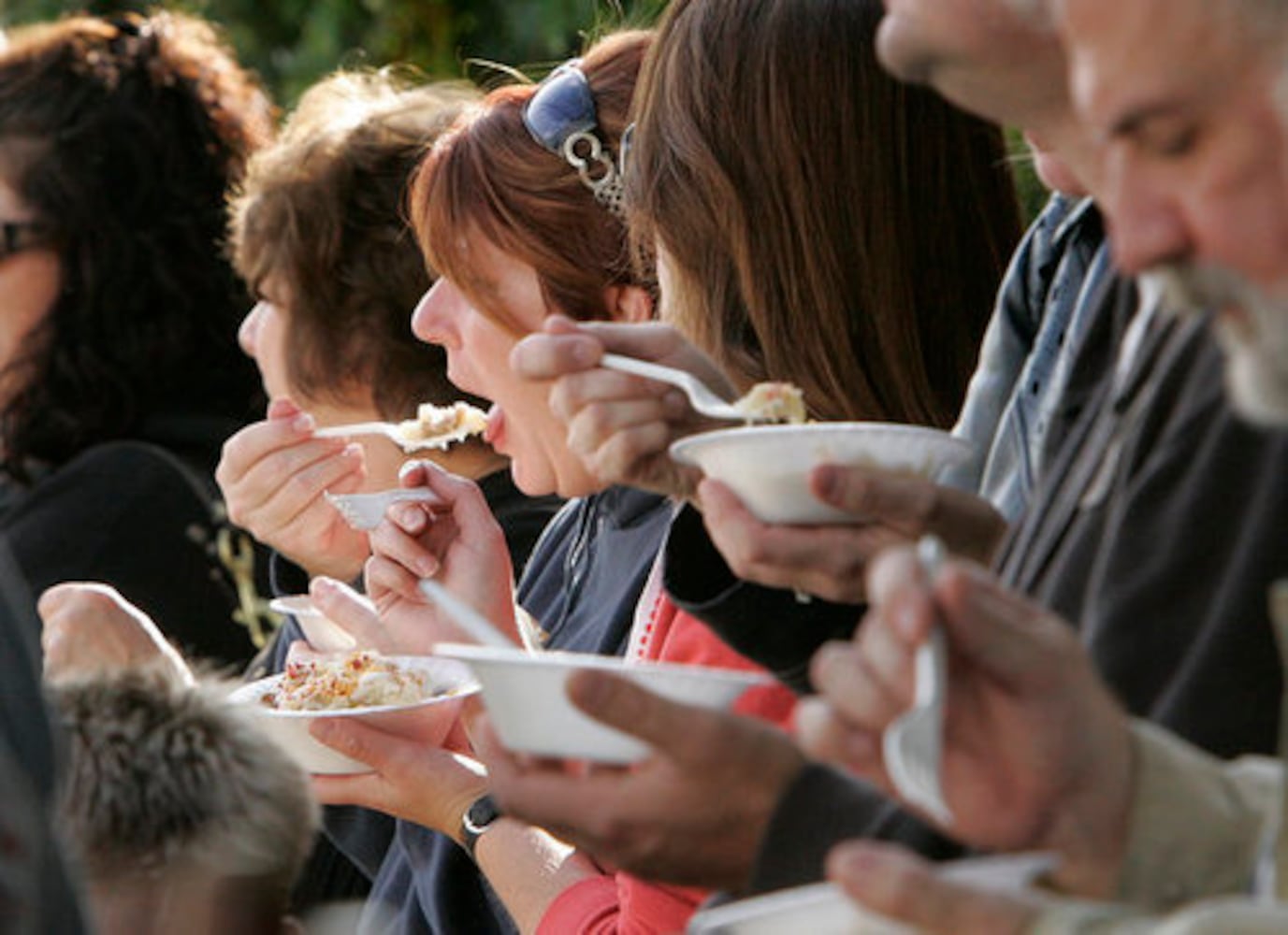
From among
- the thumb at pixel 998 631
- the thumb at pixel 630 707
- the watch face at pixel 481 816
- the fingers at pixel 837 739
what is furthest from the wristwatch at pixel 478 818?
the thumb at pixel 998 631

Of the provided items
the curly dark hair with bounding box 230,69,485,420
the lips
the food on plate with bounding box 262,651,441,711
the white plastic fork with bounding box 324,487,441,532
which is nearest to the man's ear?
the lips

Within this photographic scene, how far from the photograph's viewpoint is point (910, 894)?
4.14 feet

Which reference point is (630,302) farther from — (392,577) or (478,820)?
(478,820)

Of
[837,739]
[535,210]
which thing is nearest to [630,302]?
[535,210]

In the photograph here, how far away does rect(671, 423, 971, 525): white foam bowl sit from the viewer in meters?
2.01

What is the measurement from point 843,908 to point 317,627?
85.5 inches

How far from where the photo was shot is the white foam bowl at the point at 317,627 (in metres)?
3.37

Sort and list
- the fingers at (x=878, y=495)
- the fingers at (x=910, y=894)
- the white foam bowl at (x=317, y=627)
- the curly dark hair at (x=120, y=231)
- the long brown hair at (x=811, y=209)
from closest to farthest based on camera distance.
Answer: the fingers at (x=910, y=894) → the fingers at (x=878, y=495) → the long brown hair at (x=811, y=209) → the white foam bowl at (x=317, y=627) → the curly dark hair at (x=120, y=231)

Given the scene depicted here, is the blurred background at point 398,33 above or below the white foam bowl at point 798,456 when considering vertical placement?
below

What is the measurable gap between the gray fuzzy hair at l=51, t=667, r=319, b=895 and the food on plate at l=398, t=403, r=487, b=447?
5.56 ft

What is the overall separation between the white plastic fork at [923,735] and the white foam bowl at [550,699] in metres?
0.26

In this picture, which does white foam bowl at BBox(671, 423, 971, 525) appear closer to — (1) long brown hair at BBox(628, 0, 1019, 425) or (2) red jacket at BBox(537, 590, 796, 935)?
(2) red jacket at BBox(537, 590, 796, 935)

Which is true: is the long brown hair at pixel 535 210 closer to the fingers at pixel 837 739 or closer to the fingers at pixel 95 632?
the fingers at pixel 95 632

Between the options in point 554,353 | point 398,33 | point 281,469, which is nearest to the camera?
point 554,353
